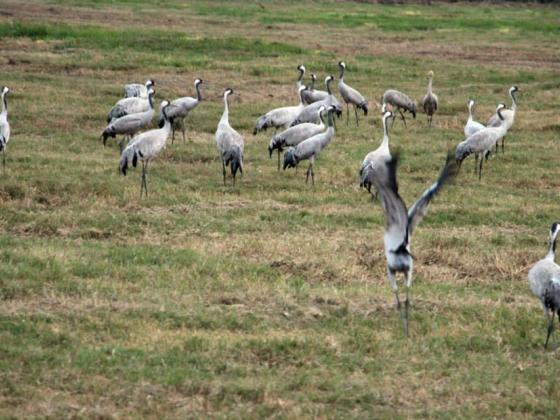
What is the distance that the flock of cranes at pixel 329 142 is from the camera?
8953 millimetres

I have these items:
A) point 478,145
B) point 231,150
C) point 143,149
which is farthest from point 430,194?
point 478,145

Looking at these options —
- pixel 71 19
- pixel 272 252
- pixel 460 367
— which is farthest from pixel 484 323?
pixel 71 19

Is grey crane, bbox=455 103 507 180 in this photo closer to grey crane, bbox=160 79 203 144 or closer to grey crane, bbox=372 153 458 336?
grey crane, bbox=160 79 203 144

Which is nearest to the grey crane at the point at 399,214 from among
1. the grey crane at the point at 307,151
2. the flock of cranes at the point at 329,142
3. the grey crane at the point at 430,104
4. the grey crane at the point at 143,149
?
the flock of cranes at the point at 329,142

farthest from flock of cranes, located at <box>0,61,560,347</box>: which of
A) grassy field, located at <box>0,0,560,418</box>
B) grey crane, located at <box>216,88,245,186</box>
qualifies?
grassy field, located at <box>0,0,560,418</box>

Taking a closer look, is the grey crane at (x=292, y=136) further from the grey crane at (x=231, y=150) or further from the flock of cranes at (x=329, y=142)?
the grey crane at (x=231, y=150)

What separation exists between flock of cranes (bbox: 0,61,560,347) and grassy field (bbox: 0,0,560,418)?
1.06ft

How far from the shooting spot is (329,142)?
17.4 metres

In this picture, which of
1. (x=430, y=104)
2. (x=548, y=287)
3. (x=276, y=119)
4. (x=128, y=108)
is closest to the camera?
(x=548, y=287)

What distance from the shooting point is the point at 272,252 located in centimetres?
1140

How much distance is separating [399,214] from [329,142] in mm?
8496

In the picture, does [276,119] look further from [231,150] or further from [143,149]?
[143,149]

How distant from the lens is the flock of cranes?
895 centimetres

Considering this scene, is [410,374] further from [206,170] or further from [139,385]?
[206,170]
